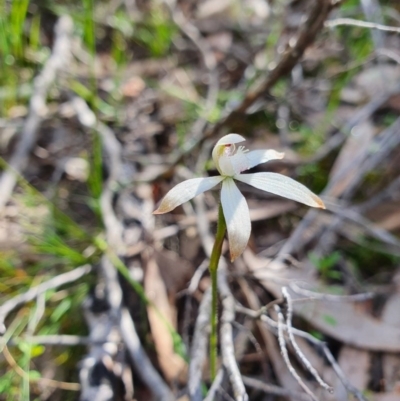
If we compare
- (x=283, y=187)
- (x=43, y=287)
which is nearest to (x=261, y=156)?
(x=283, y=187)

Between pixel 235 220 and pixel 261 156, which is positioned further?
pixel 261 156

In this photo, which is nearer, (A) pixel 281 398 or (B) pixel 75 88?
(A) pixel 281 398

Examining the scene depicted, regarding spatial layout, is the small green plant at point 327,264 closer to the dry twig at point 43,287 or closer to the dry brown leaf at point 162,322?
the dry brown leaf at point 162,322

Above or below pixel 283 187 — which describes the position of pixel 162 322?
below

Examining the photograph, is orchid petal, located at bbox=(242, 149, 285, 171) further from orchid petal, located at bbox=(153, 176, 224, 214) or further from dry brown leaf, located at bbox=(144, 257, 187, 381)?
dry brown leaf, located at bbox=(144, 257, 187, 381)

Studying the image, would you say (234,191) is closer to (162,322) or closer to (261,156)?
(261,156)

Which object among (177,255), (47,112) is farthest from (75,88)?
(177,255)

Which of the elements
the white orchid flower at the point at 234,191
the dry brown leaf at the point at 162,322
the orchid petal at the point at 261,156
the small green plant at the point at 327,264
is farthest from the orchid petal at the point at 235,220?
the small green plant at the point at 327,264

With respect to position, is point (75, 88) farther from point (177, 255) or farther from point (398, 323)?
point (398, 323)
